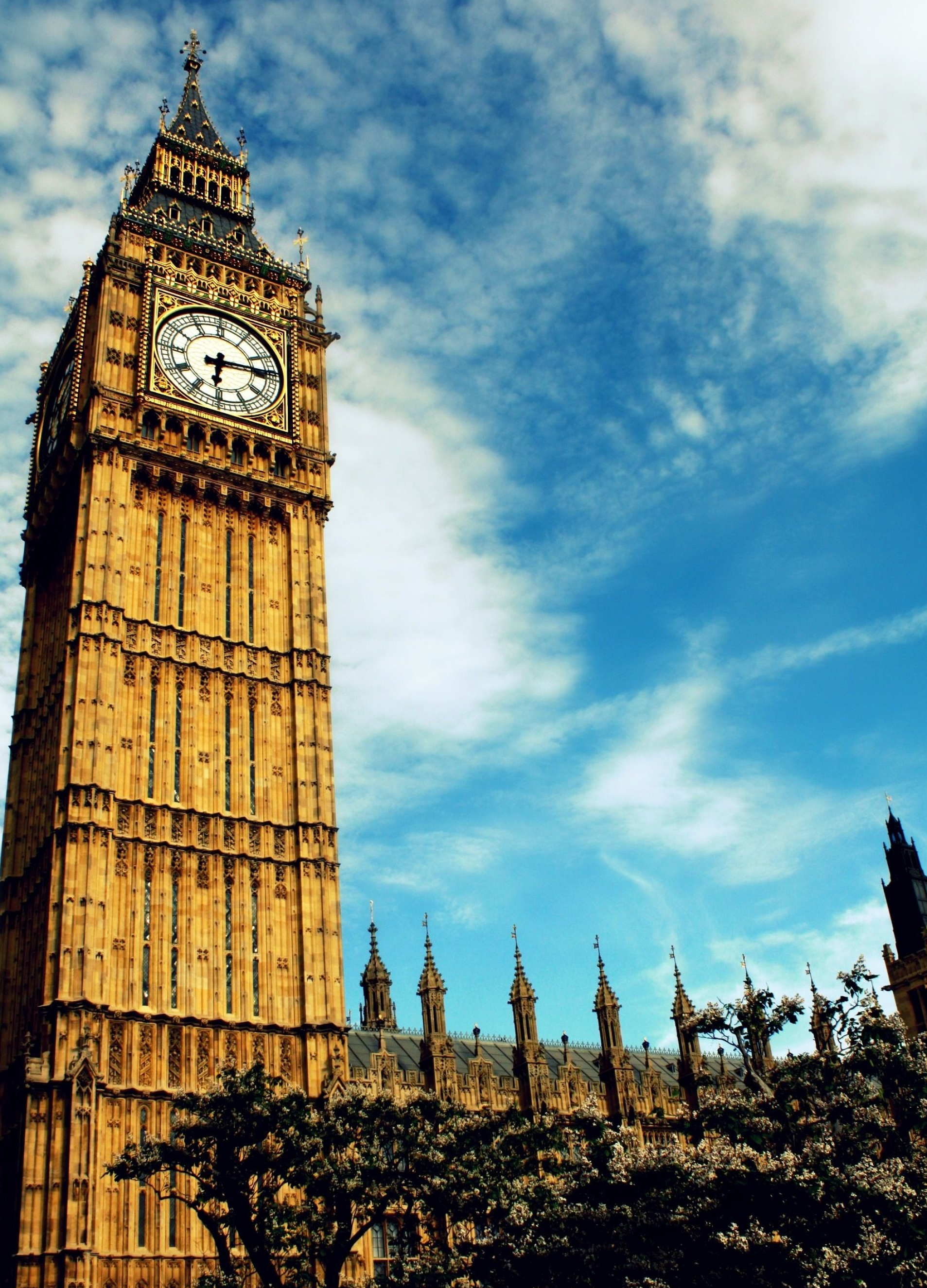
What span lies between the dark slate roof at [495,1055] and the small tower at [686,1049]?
1855 mm

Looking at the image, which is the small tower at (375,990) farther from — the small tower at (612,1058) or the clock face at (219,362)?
the clock face at (219,362)

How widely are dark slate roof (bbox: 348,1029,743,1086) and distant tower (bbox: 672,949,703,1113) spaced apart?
1.86 metres

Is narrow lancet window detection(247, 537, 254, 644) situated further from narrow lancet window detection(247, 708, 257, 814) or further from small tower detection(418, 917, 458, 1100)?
small tower detection(418, 917, 458, 1100)

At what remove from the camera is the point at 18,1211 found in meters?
39.4

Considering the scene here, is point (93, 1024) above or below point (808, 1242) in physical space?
above

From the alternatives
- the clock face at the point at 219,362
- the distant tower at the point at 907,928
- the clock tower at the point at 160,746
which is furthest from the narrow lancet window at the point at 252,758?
the distant tower at the point at 907,928

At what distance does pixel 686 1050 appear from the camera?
56.8m

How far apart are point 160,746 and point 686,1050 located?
1032 inches

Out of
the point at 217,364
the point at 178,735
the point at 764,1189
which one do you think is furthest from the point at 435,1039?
the point at 217,364

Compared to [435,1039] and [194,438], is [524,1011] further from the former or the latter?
[194,438]

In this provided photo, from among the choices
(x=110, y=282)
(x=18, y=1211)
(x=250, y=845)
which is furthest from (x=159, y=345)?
(x=18, y=1211)

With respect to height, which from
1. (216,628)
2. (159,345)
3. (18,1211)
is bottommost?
(18,1211)

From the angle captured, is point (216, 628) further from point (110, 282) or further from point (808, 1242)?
point (808, 1242)

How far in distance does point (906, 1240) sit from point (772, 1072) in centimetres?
655
